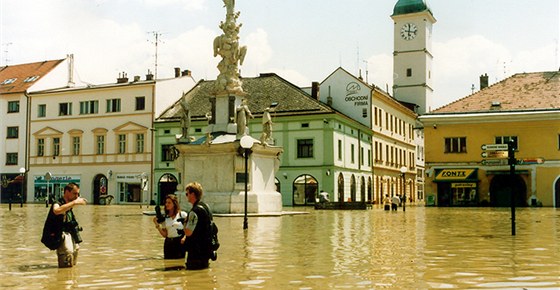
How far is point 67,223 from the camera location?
10727 millimetres

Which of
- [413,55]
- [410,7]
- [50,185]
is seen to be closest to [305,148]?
[50,185]

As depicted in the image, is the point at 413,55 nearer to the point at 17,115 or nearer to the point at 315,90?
the point at 315,90

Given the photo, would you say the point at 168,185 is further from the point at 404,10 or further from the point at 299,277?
the point at 299,277

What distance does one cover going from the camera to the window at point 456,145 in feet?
173

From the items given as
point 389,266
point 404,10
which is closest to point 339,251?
point 389,266

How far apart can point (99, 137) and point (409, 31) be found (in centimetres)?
4358

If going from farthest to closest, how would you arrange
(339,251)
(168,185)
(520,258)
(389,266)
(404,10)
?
(404,10) → (168,185) → (339,251) → (520,258) → (389,266)

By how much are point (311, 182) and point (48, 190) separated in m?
23.9

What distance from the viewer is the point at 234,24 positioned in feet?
104

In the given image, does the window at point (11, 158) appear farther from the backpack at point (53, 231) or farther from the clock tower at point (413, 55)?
the backpack at point (53, 231)

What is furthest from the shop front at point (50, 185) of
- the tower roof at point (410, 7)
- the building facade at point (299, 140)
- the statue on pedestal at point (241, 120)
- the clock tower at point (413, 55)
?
the tower roof at point (410, 7)

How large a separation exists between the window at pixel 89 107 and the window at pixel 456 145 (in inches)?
1234

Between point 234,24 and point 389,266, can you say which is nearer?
point 389,266

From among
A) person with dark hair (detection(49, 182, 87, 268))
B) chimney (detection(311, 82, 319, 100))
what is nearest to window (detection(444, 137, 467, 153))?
chimney (detection(311, 82, 319, 100))
